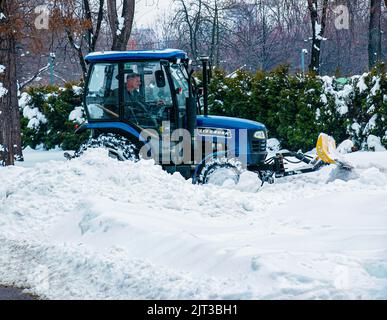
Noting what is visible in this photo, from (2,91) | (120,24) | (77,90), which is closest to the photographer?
(2,91)

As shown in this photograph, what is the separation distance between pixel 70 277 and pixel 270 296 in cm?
211

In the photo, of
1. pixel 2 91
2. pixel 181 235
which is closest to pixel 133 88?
pixel 181 235

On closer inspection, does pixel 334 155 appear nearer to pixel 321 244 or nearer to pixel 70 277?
pixel 321 244

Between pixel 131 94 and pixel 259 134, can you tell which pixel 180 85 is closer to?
pixel 131 94

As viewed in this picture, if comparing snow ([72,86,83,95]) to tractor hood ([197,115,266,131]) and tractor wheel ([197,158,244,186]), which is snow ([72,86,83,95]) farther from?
tractor wheel ([197,158,244,186])

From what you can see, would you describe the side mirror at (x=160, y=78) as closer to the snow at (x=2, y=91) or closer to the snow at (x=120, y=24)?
the snow at (x=2, y=91)

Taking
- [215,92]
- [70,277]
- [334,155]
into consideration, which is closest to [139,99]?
[334,155]

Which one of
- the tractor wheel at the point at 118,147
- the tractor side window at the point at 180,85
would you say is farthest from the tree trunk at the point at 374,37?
the tractor wheel at the point at 118,147

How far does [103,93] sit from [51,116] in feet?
39.3

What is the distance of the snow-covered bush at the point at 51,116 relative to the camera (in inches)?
924

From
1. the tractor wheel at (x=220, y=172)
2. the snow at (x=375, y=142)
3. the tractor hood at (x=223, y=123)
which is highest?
the tractor hood at (x=223, y=123)

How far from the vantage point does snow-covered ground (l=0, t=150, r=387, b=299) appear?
19.5 ft

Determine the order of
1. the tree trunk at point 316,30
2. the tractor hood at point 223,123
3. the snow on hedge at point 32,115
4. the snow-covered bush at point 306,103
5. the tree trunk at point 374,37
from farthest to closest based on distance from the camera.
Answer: the tree trunk at point 374,37 < the tree trunk at point 316,30 < the snow on hedge at point 32,115 < the snow-covered bush at point 306,103 < the tractor hood at point 223,123

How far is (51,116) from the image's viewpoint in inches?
938
